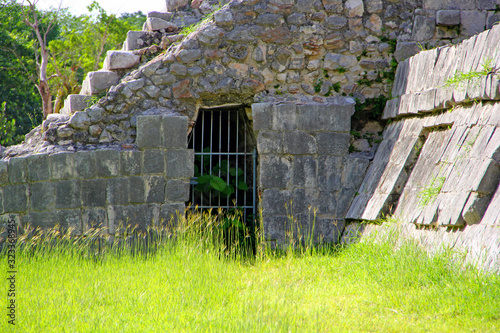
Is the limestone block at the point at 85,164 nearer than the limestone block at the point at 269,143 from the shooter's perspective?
Yes

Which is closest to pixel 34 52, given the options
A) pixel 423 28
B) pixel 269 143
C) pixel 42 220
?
pixel 42 220

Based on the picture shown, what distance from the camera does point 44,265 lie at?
4.80m

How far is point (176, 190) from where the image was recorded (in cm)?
571

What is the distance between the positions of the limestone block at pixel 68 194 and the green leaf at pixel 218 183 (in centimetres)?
163

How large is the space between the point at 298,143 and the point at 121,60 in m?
2.48

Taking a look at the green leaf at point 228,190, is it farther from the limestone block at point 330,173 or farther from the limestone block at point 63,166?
the limestone block at point 63,166

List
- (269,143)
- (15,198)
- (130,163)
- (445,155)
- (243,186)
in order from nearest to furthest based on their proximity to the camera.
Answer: (445,155), (15,198), (130,163), (269,143), (243,186)

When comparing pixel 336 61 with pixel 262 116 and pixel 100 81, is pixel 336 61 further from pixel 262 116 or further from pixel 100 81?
pixel 100 81

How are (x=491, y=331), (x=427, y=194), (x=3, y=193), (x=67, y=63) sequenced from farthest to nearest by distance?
(x=67, y=63), (x=3, y=193), (x=427, y=194), (x=491, y=331)

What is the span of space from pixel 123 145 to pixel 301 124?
86.3 inches

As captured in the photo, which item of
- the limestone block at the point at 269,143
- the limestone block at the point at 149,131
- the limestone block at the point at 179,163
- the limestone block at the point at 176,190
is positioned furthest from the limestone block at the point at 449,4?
the limestone block at the point at 176,190

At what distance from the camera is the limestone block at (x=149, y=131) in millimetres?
5688

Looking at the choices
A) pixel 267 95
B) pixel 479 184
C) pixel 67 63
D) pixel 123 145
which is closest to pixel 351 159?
pixel 267 95

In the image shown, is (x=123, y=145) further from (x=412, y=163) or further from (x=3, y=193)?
(x=412, y=163)
